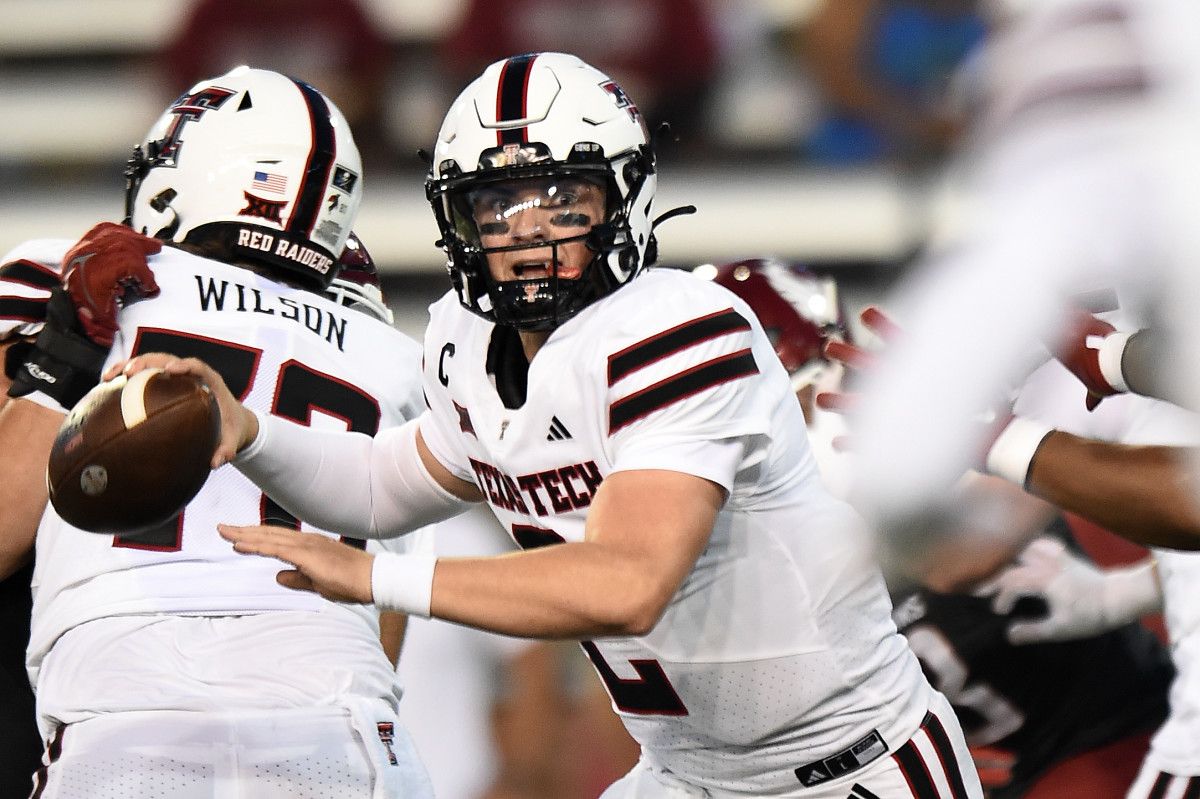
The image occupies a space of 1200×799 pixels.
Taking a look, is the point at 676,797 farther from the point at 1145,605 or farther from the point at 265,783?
the point at 1145,605

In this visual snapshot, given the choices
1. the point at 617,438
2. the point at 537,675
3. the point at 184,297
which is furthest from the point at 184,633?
the point at 537,675

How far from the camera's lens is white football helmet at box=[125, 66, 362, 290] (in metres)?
3.04

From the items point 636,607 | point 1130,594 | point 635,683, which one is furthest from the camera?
point 1130,594

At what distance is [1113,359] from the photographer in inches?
89.5

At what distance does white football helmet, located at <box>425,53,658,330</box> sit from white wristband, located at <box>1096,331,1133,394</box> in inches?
27.6

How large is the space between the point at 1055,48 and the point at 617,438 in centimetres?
90

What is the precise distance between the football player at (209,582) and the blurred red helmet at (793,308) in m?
1.25

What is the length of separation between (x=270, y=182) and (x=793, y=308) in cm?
149

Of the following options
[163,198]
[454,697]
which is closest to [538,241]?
[163,198]

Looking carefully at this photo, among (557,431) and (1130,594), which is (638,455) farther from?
(1130,594)

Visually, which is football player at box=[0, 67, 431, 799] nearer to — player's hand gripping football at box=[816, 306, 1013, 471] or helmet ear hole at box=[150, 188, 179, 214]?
helmet ear hole at box=[150, 188, 179, 214]

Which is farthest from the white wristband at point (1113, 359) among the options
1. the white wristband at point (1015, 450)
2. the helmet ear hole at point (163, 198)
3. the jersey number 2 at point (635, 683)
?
the helmet ear hole at point (163, 198)

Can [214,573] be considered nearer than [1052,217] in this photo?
No

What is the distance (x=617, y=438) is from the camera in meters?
2.26
